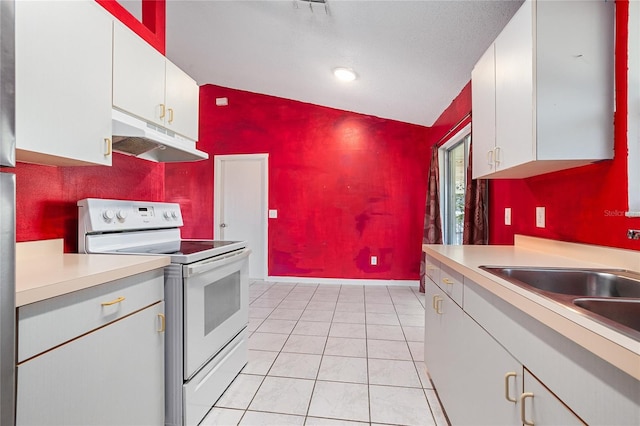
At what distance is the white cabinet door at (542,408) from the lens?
0.66m

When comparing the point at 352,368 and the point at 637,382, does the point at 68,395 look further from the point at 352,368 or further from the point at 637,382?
the point at 352,368

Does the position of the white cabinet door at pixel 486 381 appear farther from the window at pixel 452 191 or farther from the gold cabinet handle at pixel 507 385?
the window at pixel 452 191

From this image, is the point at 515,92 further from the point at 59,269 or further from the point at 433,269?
the point at 59,269

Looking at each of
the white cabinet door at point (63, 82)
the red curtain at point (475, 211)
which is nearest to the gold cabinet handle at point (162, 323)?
the white cabinet door at point (63, 82)

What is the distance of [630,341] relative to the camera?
534 millimetres

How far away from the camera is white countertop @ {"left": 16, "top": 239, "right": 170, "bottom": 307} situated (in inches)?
32.5

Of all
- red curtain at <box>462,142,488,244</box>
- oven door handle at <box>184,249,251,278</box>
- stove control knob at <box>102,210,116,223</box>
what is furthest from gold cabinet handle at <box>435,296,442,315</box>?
stove control knob at <box>102,210,116,223</box>

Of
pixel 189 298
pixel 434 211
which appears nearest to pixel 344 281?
pixel 434 211

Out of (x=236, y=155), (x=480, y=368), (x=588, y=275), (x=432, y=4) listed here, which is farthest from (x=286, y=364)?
(x=236, y=155)

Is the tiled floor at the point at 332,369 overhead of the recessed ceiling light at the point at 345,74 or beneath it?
beneath

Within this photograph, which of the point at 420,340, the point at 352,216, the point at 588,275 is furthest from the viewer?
the point at 352,216

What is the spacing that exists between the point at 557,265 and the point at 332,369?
1.45m

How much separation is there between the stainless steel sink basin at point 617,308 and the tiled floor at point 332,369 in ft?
3.44

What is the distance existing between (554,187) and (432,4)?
1.32 meters
